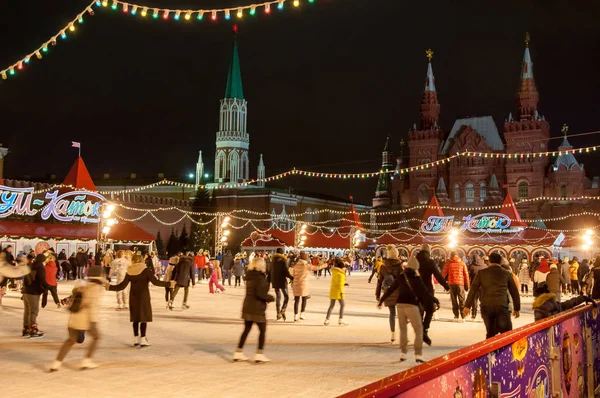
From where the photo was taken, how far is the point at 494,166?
63375mm

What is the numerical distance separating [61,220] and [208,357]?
23.9 m

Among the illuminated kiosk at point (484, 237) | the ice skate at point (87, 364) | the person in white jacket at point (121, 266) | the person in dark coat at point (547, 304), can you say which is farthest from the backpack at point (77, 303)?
the illuminated kiosk at point (484, 237)

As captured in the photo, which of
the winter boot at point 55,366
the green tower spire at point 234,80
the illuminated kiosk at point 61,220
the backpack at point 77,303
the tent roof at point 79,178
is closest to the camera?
the winter boot at point 55,366

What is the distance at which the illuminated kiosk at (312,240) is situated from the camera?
45594 millimetres

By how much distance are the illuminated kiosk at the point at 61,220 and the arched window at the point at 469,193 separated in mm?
40388

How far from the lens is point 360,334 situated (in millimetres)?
10234

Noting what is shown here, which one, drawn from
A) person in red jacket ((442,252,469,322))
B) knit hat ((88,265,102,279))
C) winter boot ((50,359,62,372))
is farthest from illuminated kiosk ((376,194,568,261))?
winter boot ((50,359,62,372))

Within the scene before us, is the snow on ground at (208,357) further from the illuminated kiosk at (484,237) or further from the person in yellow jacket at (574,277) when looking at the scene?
the illuminated kiosk at (484,237)

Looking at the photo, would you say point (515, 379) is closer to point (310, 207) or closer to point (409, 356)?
point (409, 356)

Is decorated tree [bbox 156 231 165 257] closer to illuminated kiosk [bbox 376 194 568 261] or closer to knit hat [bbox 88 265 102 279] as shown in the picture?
illuminated kiosk [bbox 376 194 568 261]

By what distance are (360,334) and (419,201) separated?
191 feet

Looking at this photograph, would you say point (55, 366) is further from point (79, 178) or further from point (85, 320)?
point (79, 178)

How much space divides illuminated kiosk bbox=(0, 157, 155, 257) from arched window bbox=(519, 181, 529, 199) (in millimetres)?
41358

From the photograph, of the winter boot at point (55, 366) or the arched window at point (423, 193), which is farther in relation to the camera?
the arched window at point (423, 193)
